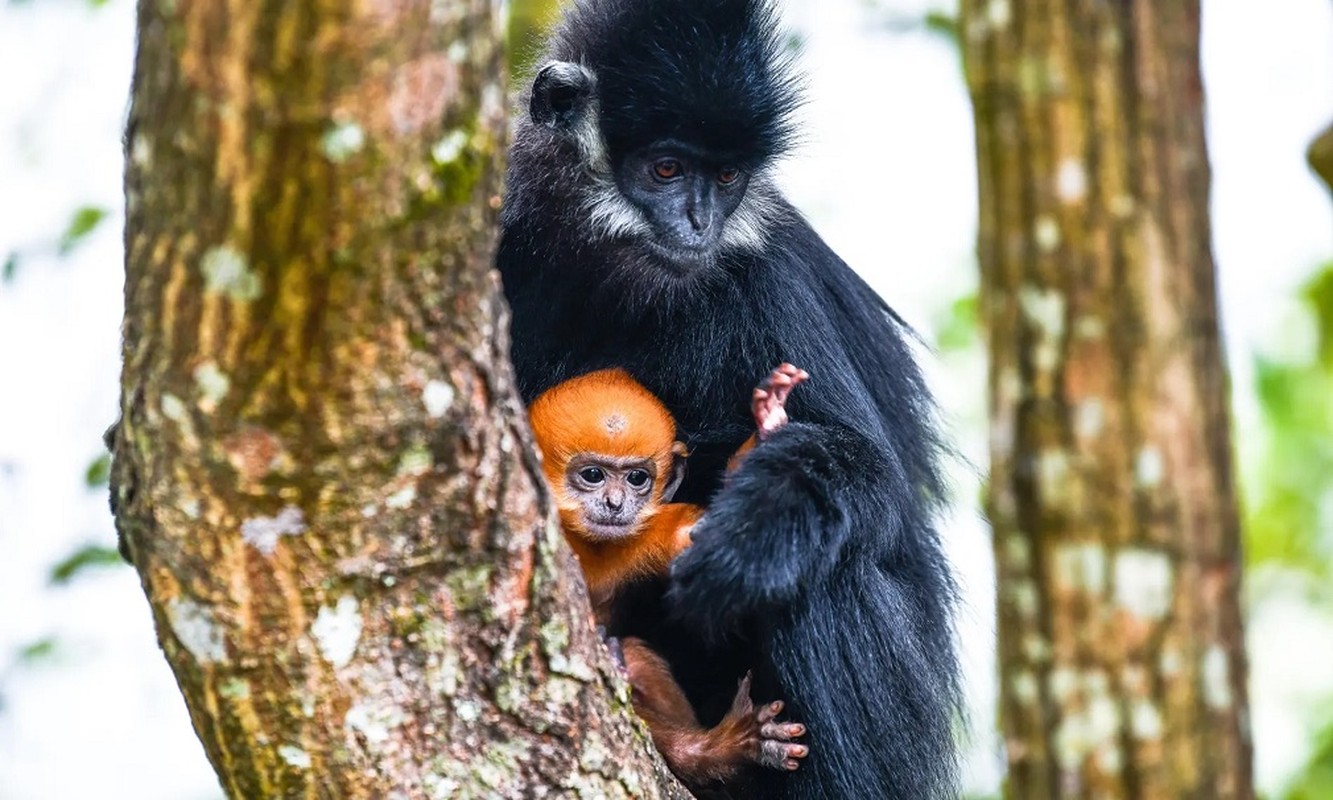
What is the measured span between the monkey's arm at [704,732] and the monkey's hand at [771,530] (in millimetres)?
201

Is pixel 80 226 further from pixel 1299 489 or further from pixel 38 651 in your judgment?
pixel 1299 489

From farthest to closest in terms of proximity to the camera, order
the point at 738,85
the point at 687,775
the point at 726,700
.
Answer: the point at 738,85
the point at 726,700
the point at 687,775

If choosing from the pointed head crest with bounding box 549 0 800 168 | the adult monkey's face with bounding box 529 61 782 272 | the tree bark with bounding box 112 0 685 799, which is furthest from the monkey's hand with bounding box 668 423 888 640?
the pointed head crest with bounding box 549 0 800 168

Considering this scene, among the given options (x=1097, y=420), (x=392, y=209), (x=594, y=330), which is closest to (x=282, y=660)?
(x=392, y=209)

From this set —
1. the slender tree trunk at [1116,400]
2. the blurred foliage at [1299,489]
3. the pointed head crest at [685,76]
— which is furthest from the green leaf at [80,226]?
the blurred foliage at [1299,489]

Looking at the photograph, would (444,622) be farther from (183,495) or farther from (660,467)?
(660,467)

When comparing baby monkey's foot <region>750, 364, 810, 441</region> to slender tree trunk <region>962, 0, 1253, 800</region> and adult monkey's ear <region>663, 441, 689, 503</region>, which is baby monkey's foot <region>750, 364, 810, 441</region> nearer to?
adult monkey's ear <region>663, 441, 689, 503</region>

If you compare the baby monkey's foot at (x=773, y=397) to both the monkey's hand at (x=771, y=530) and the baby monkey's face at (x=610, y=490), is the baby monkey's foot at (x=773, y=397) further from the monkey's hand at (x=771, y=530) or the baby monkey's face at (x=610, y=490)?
the baby monkey's face at (x=610, y=490)

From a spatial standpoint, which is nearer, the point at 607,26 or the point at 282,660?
the point at 282,660

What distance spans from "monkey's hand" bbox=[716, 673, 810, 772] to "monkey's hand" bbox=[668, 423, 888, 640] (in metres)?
0.25

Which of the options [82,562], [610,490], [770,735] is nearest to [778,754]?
[770,735]

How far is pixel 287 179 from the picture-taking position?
259 cm

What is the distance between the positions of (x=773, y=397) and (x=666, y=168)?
0.96m

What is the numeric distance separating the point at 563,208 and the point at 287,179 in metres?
2.84
